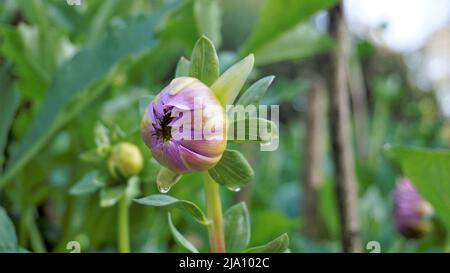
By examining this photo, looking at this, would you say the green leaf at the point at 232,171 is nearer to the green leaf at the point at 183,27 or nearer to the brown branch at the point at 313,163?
the green leaf at the point at 183,27

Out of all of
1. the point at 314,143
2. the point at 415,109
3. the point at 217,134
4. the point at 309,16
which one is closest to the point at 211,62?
the point at 217,134

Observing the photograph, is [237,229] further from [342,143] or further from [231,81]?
[342,143]

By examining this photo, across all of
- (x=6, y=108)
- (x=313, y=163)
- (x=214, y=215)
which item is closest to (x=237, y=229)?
(x=214, y=215)

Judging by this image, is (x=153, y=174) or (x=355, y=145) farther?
(x=355, y=145)

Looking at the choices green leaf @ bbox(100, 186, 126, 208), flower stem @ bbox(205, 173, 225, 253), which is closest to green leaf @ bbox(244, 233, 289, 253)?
flower stem @ bbox(205, 173, 225, 253)

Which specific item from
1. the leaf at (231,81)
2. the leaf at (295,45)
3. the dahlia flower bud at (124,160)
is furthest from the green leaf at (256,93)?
the leaf at (295,45)

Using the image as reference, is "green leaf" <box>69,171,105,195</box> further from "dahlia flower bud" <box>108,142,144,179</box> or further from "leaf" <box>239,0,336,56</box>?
"leaf" <box>239,0,336,56</box>
